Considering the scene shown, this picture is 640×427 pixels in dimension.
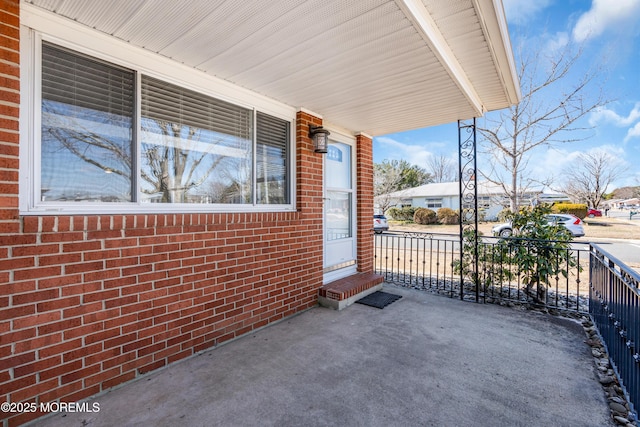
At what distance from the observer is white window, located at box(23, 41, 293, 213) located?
1.95m

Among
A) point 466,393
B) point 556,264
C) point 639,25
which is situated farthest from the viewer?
point 639,25

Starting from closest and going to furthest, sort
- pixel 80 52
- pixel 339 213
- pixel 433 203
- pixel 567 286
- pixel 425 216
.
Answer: pixel 80 52 < pixel 567 286 < pixel 339 213 < pixel 425 216 < pixel 433 203

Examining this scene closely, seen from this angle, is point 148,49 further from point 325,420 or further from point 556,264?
point 556,264

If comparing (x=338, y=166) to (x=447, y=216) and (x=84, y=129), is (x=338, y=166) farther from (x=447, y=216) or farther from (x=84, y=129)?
(x=447, y=216)

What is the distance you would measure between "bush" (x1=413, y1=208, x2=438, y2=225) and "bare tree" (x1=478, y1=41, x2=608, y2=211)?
1310cm

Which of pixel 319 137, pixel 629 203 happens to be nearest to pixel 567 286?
pixel 319 137

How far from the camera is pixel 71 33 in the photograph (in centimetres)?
199

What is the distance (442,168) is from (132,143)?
32.2 meters

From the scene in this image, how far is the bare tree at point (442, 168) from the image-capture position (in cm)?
3039

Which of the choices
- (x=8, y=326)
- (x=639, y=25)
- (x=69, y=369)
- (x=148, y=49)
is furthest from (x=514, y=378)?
(x=639, y=25)

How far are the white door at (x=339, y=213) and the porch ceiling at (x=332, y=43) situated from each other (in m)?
1.28

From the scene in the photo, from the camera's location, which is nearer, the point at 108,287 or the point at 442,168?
the point at 108,287

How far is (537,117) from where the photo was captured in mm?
6480

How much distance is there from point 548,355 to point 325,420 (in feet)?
7.22
